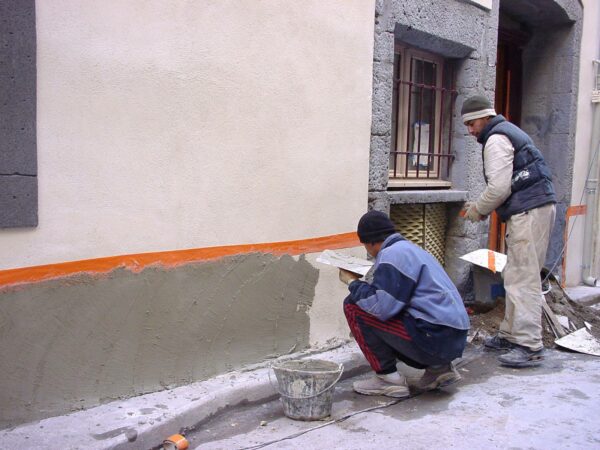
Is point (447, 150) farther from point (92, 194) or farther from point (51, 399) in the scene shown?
point (51, 399)

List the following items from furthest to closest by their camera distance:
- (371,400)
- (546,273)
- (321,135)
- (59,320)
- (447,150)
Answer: (447,150), (546,273), (321,135), (371,400), (59,320)

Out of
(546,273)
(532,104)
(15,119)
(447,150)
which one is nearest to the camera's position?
(15,119)

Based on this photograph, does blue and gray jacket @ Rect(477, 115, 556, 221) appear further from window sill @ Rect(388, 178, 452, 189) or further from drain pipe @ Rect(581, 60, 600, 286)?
drain pipe @ Rect(581, 60, 600, 286)

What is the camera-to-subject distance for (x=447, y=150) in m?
6.05

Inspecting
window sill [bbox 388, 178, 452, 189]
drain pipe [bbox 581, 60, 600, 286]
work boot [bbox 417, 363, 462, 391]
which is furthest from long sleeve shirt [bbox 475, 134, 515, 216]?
drain pipe [bbox 581, 60, 600, 286]

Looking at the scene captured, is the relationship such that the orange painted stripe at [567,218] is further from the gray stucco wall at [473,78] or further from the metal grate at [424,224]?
the metal grate at [424,224]

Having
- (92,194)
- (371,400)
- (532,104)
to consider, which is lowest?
(371,400)

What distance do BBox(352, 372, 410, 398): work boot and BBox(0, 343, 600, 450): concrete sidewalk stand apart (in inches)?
1.9

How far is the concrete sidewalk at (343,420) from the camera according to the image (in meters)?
3.02

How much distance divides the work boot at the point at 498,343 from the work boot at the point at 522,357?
15 centimetres

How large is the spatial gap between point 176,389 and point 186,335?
0.30 meters

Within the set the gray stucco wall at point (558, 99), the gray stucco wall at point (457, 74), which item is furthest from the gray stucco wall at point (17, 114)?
the gray stucco wall at point (558, 99)

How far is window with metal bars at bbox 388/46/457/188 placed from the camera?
18.2 feet

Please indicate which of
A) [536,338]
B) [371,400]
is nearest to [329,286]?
[371,400]
